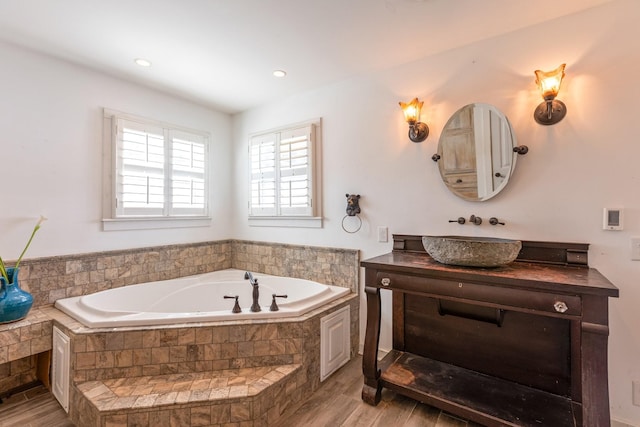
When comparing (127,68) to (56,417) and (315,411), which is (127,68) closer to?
(56,417)

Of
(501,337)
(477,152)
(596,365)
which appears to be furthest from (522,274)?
(477,152)

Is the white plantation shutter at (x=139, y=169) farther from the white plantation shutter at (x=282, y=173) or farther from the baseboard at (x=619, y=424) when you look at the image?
the baseboard at (x=619, y=424)

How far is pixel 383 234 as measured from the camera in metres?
2.51

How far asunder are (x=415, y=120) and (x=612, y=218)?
1.34 meters

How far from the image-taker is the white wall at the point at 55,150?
6.99 ft

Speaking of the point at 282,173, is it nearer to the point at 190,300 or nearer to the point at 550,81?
the point at 190,300

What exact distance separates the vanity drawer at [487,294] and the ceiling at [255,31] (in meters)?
1.61

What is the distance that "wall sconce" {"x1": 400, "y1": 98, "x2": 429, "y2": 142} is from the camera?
2.30 metres

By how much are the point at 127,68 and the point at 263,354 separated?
8.26 feet

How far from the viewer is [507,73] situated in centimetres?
202

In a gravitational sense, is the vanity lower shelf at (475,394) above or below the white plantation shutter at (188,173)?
below

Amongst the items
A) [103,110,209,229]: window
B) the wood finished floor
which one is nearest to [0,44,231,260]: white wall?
[103,110,209,229]: window

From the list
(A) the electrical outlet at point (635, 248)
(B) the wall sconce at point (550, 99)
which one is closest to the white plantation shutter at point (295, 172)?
(B) the wall sconce at point (550, 99)

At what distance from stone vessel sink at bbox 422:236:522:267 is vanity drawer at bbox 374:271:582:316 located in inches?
5.6
